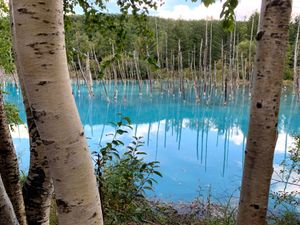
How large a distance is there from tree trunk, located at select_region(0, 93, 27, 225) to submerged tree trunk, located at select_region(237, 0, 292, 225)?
1034mm

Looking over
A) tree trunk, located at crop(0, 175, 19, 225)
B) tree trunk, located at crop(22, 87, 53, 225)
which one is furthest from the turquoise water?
tree trunk, located at crop(0, 175, 19, 225)

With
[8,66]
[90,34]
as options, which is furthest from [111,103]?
[90,34]

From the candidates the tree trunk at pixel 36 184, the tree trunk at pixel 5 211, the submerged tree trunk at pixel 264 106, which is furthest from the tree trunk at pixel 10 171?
the submerged tree trunk at pixel 264 106

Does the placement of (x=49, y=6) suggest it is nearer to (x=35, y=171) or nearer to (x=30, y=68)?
(x=30, y=68)

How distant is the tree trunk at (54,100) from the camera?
0.71 metres

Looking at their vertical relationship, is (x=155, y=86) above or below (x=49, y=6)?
below

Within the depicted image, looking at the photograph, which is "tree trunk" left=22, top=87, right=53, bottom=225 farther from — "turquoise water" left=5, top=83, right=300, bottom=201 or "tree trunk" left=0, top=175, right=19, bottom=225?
"turquoise water" left=5, top=83, right=300, bottom=201

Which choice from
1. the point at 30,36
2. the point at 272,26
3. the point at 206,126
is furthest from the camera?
the point at 206,126

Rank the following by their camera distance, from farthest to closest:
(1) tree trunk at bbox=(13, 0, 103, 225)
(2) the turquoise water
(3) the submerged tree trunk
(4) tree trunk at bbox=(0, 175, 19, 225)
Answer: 1. (2) the turquoise water
2. (3) the submerged tree trunk
3. (4) tree trunk at bbox=(0, 175, 19, 225)
4. (1) tree trunk at bbox=(13, 0, 103, 225)

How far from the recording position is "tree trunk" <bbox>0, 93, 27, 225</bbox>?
131cm

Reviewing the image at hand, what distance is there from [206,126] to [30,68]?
19977mm

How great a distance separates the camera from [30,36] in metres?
0.71

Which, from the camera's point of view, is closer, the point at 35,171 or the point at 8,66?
the point at 35,171

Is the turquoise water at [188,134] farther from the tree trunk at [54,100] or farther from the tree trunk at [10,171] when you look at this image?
the tree trunk at [54,100]
